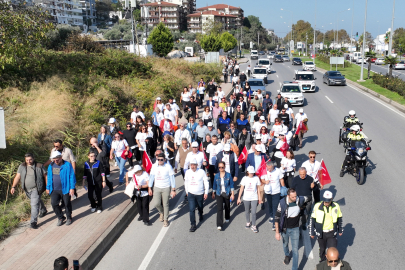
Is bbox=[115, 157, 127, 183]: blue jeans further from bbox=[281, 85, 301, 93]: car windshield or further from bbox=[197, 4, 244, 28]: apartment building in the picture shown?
bbox=[197, 4, 244, 28]: apartment building

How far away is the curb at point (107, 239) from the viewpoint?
6.91 m

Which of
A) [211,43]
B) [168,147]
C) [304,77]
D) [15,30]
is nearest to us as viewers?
[168,147]

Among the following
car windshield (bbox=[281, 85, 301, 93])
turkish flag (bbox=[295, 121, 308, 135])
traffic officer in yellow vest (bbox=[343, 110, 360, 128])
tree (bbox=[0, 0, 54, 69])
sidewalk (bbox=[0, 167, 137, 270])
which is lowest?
sidewalk (bbox=[0, 167, 137, 270])

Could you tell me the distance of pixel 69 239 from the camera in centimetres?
771

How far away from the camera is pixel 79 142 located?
1359 cm

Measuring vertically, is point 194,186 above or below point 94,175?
below

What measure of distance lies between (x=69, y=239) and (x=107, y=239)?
785 mm

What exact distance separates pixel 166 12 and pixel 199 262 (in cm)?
14274

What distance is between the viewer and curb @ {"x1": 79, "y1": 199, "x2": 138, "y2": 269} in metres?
6.91

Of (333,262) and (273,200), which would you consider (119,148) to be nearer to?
(273,200)

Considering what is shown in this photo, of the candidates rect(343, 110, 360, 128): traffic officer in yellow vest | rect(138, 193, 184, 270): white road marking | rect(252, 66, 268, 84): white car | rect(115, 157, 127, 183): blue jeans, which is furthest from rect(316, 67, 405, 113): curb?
rect(138, 193, 184, 270): white road marking

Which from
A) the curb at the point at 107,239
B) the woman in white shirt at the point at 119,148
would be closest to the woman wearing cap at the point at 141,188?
the curb at the point at 107,239

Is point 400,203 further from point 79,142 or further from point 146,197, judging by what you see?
point 79,142

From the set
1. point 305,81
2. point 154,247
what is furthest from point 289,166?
point 305,81
